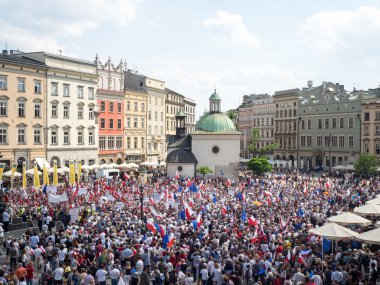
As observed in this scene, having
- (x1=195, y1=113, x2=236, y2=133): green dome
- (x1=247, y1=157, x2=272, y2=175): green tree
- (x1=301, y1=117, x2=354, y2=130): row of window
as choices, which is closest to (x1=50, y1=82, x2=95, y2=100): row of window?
(x1=195, y1=113, x2=236, y2=133): green dome

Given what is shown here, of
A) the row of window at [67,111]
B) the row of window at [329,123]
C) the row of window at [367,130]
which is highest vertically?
the row of window at [67,111]

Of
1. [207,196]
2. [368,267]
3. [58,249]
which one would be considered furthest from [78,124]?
[368,267]

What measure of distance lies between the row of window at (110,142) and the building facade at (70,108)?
7.51 feet

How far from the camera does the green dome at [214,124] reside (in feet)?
204

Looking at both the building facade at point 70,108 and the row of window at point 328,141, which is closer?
the building facade at point 70,108

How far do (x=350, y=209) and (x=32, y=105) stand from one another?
1453 inches

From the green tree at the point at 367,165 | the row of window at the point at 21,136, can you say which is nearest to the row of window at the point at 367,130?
the green tree at the point at 367,165

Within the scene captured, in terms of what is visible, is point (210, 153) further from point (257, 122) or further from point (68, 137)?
point (257, 122)

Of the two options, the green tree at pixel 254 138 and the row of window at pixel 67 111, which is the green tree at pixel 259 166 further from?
the green tree at pixel 254 138

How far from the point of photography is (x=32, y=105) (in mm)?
53625

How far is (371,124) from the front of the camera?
7069cm

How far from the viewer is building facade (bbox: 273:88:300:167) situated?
3487 inches

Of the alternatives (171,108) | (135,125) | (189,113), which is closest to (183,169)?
(135,125)

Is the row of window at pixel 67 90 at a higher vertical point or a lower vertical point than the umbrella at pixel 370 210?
higher
